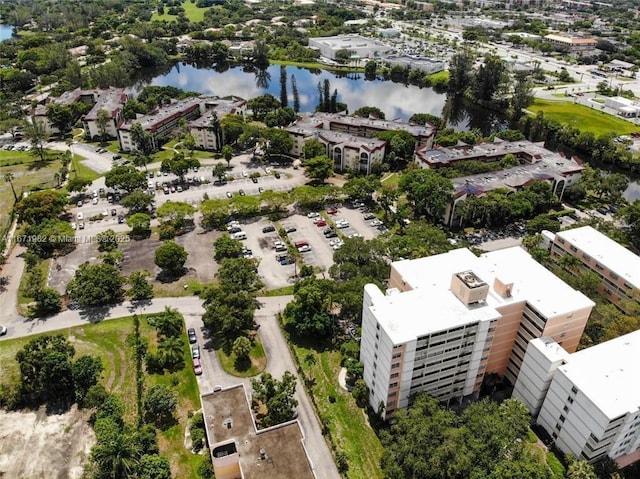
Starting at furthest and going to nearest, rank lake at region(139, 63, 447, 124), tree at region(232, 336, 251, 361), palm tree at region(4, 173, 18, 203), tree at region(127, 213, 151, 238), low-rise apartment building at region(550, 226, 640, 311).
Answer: lake at region(139, 63, 447, 124), palm tree at region(4, 173, 18, 203), tree at region(127, 213, 151, 238), low-rise apartment building at region(550, 226, 640, 311), tree at region(232, 336, 251, 361)

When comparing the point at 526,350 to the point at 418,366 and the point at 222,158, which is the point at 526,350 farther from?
the point at 222,158

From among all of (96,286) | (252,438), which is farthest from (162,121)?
(252,438)

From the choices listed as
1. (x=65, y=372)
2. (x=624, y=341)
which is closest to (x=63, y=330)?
(x=65, y=372)

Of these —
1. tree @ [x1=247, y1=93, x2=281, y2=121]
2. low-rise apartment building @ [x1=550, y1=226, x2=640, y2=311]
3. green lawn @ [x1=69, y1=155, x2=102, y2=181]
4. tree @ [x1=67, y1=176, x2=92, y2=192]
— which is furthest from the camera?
tree @ [x1=247, y1=93, x2=281, y2=121]

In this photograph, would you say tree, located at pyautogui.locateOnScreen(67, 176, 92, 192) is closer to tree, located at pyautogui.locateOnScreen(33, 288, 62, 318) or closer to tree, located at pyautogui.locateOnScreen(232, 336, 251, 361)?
tree, located at pyautogui.locateOnScreen(33, 288, 62, 318)

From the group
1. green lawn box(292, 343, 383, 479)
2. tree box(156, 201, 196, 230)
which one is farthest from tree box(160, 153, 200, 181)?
green lawn box(292, 343, 383, 479)

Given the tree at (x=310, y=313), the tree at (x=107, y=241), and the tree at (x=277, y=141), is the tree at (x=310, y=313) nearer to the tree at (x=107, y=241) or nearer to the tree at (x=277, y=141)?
the tree at (x=107, y=241)

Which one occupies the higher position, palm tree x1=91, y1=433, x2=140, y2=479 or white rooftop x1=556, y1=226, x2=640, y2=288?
white rooftop x1=556, y1=226, x2=640, y2=288
